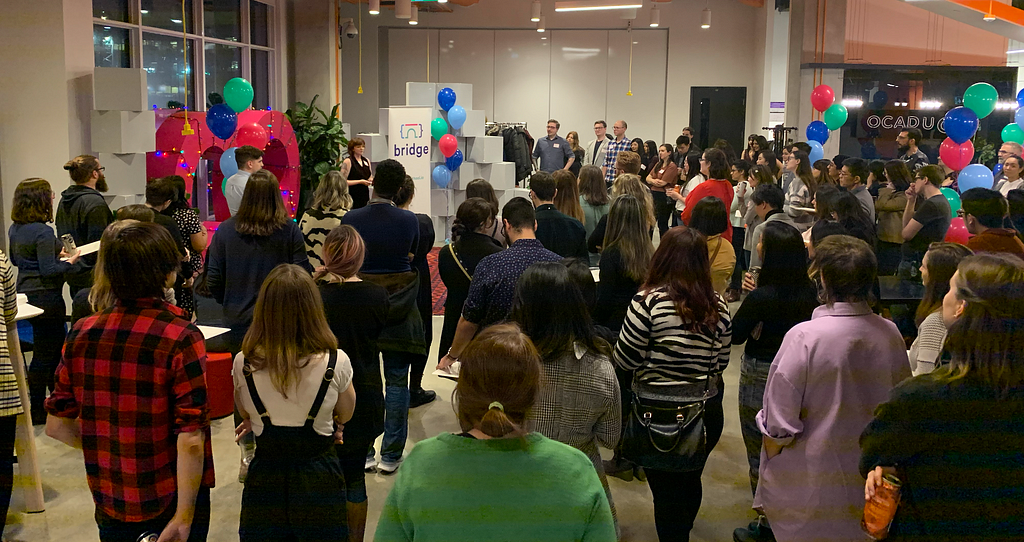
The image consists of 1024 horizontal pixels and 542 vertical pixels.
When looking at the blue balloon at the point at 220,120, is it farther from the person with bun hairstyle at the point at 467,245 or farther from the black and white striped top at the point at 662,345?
the black and white striped top at the point at 662,345

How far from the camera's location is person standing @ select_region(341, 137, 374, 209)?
26.2 ft

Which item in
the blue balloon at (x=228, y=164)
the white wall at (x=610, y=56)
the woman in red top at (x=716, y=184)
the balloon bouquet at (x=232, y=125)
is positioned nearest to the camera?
the woman in red top at (x=716, y=184)

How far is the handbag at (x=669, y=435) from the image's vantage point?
296cm

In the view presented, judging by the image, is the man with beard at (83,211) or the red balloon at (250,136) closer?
the man with beard at (83,211)

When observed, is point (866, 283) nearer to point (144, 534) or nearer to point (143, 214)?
point (144, 534)

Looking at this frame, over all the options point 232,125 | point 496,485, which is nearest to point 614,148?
point 232,125

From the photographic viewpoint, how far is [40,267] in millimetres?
4441

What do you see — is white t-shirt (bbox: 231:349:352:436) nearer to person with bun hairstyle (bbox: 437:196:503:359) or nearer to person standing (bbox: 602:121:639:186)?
person with bun hairstyle (bbox: 437:196:503:359)

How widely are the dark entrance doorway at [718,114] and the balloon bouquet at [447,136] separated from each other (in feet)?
20.7

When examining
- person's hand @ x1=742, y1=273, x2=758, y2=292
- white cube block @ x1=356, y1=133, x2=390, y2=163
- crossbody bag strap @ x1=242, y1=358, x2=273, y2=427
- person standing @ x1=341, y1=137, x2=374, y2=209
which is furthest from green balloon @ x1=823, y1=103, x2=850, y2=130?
crossbody bag strap @ x1=242, y1=358, x2=273, y2=427

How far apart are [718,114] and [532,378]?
14661mm

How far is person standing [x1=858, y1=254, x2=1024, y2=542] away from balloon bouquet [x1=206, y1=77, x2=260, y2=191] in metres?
6.82

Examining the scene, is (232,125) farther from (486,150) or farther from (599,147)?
(599,147)

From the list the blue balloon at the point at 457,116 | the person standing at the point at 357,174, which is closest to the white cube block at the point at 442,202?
the blue balloon at the point at 457,116
